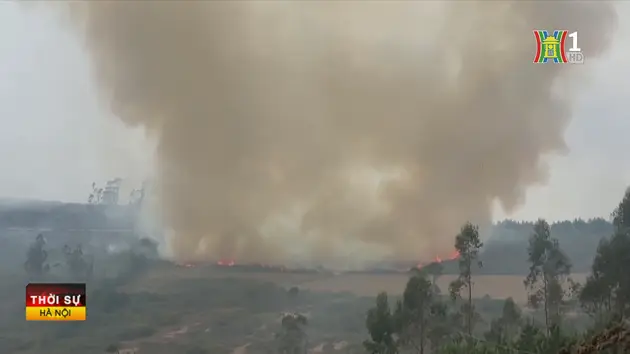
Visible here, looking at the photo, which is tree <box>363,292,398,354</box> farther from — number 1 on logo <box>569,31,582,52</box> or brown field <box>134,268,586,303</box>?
number 1 on logo <box>569,31,582,52</box>

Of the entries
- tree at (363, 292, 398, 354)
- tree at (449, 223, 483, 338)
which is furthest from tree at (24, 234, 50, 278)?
tree at (449, 223, 483, 338)

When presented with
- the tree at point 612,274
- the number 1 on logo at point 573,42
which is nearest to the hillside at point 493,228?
the tree at point 612,274

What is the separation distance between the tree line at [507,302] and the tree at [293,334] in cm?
95

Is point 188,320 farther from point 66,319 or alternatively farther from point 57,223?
point 57,223

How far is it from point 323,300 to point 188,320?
2.02m

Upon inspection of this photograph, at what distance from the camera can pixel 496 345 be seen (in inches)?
267

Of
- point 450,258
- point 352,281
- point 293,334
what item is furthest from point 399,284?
point 293,334

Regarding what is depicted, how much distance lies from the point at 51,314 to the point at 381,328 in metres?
4.54

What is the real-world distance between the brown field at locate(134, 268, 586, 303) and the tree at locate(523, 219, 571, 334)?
14 centimetres

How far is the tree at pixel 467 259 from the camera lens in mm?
7594

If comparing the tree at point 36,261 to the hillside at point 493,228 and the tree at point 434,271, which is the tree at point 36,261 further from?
the tree at point 434,271

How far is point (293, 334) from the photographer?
7.75 meters

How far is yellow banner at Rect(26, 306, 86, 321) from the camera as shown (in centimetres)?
745

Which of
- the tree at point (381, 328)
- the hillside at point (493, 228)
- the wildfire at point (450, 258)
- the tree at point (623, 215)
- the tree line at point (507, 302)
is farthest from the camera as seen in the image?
the wildfire at point (450, 258)
